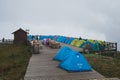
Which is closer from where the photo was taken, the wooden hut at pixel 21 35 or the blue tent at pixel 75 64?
the blue tent at pixel 75 64

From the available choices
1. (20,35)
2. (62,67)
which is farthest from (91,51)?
(20,35)

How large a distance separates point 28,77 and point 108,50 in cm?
2042

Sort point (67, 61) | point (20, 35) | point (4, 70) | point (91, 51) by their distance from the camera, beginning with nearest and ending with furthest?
point (67, 61)
point (4, 70)
point (91, 51)
point (20, 35)

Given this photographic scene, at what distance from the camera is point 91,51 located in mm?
31375

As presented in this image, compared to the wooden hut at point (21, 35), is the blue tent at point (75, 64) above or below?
below

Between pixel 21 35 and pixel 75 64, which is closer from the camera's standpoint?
pixel 75 64

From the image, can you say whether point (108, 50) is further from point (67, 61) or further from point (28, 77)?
point (28, 77)

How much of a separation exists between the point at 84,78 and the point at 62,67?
3.55m

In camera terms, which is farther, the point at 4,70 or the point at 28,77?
the point at 4,70

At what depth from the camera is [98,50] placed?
3238cm

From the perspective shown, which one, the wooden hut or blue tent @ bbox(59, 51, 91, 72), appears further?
the wooden hut

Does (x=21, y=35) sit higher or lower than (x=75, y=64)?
higher

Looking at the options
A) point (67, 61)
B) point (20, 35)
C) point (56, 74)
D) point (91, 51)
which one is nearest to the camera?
point (56, 74)

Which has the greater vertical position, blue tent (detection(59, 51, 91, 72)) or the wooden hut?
the wooden hut
